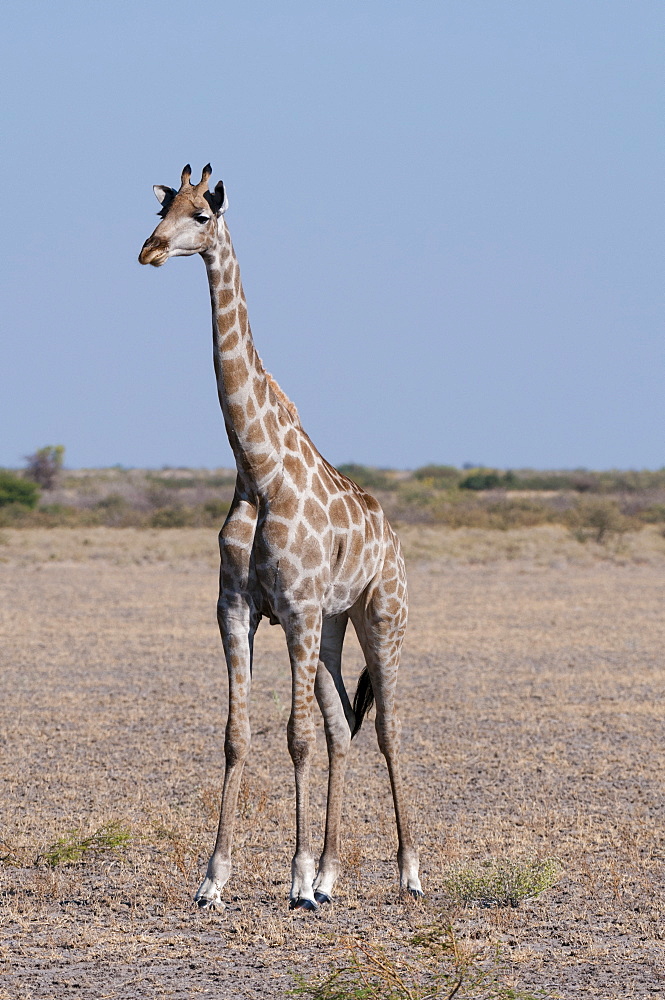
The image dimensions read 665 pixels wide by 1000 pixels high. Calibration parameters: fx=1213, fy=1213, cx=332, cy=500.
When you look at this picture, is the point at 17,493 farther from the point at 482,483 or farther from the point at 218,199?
the point at 218,199

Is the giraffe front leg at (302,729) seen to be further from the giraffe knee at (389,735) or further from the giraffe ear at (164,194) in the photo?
the giraffe ear at (164,194)

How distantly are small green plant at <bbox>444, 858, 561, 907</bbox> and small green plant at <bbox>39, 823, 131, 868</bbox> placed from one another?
1.96m

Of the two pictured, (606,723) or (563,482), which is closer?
(606,723)

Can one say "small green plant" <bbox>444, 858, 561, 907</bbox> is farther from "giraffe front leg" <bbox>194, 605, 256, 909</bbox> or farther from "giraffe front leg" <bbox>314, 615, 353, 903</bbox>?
"giraffe front leg" <bbox>194, 605, 256, 909</bbox>

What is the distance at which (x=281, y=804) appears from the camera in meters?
8.35

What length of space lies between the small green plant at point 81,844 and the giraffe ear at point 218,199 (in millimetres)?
3574

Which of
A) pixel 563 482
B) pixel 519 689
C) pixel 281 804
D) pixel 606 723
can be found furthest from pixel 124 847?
pixel 563 482

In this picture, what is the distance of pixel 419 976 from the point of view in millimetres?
5230

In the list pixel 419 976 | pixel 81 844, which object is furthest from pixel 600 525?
pixel 419 976

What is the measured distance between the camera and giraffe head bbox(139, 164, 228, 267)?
18.4 ft

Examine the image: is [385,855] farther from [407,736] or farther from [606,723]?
[606,723]

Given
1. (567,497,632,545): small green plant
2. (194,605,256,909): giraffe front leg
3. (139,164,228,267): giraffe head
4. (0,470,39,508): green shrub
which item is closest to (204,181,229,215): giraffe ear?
(139,164,228,267): giraffe head

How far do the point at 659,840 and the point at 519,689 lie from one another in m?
5.70

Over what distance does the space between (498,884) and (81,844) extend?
2.41m
